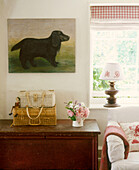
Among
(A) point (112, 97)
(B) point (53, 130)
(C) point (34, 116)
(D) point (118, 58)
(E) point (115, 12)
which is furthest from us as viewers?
(D) point (118, 58)

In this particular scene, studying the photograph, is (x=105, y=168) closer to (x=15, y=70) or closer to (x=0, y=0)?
(x=15, y=70)

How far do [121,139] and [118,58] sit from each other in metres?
1.41

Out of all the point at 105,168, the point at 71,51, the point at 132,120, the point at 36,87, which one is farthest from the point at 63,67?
Result: the point at 105,168

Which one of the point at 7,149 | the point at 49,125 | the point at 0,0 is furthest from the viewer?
the point at 0,0

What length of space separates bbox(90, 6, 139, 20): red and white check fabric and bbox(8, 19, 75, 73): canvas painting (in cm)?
37

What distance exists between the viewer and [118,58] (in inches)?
144

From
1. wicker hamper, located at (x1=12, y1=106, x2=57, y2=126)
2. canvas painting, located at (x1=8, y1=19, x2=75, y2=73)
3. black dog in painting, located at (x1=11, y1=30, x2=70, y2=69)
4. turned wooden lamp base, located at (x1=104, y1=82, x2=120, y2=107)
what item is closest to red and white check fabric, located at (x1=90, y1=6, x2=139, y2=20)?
canvas painting, located at (x1=8, y1=19, x2=75, y2=73)

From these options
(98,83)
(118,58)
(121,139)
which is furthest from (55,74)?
(121,139)

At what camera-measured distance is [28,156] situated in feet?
9.53

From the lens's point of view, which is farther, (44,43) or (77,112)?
(44,43)

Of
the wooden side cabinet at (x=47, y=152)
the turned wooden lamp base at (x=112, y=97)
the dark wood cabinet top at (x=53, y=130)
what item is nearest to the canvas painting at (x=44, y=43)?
the turned wooden lamp base at (x=112, y=97)

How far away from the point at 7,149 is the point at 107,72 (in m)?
1.52

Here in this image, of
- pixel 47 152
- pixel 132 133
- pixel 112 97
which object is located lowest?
pixel 47 152

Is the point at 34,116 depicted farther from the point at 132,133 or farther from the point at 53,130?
the point at 132,133
